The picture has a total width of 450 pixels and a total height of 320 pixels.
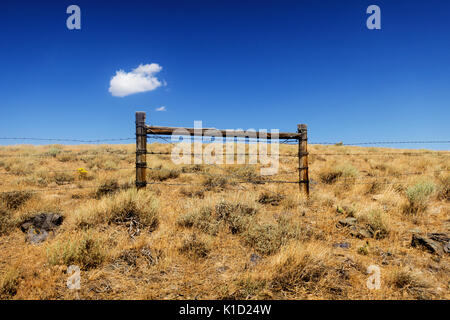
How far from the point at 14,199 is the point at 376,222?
28.8 ft

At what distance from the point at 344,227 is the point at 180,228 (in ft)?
12.1

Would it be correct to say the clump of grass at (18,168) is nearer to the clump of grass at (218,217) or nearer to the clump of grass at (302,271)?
the clump of grass at (218,217)

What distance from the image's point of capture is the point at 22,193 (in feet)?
20.3

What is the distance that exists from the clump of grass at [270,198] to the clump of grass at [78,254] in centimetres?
470

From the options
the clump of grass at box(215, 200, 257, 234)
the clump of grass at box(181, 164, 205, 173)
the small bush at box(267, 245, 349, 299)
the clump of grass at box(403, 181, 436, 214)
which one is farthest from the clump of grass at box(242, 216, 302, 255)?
the clump of grass at box(181, 164, 205, 173)

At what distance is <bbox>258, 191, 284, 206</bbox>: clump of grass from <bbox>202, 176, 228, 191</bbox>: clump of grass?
1801mm

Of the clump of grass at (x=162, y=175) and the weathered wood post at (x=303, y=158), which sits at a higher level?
the weathered wood post at (x=303, y=158)

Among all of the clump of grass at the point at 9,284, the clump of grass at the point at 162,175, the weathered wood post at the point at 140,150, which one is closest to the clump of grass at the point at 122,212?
the weathered wood post at the point at 140,150

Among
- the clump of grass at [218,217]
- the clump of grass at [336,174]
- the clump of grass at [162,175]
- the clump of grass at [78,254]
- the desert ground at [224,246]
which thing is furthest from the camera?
the clump of grass at [336,174]

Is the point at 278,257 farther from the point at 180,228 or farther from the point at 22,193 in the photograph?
the point at 22,193

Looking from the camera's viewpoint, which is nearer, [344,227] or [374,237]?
[374,237]

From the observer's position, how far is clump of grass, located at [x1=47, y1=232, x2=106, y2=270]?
11.6ft

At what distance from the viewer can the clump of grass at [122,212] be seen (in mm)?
4895
